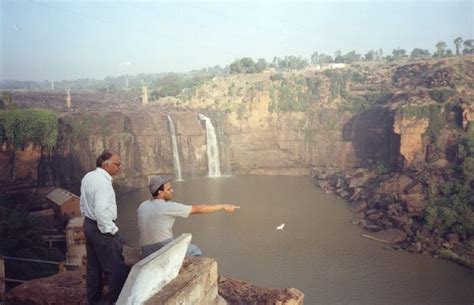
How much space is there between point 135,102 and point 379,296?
40948mm

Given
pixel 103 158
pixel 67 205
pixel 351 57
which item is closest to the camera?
pixel 103 158

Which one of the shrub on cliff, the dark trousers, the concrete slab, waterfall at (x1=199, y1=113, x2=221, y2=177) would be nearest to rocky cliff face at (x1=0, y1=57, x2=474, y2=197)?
waterfall at (x1=199, y1=113, x2=221, y2=177)

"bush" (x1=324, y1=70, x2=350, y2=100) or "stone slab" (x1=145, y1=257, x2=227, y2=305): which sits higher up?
"bush" (x1=324, y1=70, x2=350, y2=100)

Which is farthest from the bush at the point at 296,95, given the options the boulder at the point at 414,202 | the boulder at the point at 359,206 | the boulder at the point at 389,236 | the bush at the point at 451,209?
the boulder at the point at 389,236

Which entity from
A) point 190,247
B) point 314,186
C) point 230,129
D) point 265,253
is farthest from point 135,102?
point 190,247

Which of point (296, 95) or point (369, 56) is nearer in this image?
point (296, 95)

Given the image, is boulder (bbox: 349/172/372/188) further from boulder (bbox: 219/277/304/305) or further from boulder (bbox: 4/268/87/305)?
boulder (bbox: 4/268/87/305)

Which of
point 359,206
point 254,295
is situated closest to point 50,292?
point 254,295

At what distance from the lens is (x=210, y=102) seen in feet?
150

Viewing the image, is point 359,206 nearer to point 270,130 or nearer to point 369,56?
point 270,130

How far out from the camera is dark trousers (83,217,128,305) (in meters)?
4.39

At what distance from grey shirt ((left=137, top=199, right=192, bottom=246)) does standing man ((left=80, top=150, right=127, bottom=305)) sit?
0.29 m

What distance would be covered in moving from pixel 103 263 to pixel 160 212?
2.75 feet

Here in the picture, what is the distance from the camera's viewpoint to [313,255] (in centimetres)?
2052
